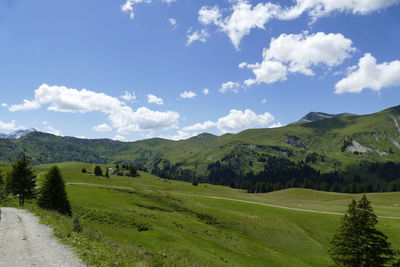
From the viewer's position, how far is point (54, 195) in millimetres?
47156

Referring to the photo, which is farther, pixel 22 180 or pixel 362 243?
pixel 22 180

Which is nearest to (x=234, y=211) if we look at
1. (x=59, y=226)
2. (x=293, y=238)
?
(x=293, y=238)

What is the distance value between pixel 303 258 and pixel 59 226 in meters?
42.3

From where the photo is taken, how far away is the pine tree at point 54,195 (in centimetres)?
4621

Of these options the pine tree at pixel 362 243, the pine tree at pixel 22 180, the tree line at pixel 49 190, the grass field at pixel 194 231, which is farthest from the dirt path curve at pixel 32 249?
the pine tree at pixel 22 180

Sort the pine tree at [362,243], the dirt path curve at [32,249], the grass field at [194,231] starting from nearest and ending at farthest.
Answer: the dirt path curve at [32,249]
the grass field at [194,231]
the pine tree at [362,243]

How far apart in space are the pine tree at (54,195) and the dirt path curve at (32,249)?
23.4 meters

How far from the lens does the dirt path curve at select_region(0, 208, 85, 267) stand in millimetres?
14523

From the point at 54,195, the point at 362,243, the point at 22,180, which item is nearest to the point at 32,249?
the point at 54,195

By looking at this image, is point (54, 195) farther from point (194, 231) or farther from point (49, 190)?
point (194, 231)

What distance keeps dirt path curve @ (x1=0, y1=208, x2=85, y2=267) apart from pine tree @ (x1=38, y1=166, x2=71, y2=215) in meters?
23.4

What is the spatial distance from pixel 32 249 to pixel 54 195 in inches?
1343

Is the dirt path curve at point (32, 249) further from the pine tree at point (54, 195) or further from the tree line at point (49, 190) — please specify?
the pine tree at point (54, 195)

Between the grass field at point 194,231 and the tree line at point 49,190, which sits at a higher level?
the tree line at point 49,190
